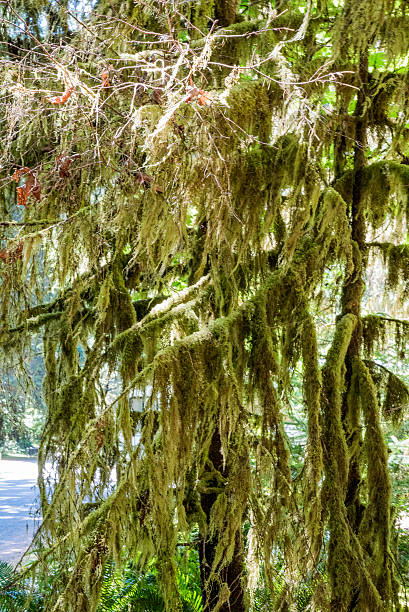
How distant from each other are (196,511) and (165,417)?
1.79m

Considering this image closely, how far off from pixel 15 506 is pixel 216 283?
14422 millimetres

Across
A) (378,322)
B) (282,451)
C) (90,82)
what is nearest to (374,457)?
(282,451)

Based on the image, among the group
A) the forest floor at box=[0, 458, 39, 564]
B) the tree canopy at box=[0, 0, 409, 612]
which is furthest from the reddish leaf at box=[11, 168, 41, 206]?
the forest floor at box=[0, 458, 39, 564]

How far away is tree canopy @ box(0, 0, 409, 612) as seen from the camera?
2.14 meters

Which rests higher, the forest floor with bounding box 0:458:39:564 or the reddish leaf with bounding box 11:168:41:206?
the reddish leaf with bounding box 11:168:41:206

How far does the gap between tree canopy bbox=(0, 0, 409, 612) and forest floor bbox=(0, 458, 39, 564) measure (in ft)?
19.2

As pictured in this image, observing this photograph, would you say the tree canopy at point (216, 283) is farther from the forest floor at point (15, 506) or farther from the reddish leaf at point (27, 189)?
the forest floor at point (15, 506)

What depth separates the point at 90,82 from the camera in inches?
120

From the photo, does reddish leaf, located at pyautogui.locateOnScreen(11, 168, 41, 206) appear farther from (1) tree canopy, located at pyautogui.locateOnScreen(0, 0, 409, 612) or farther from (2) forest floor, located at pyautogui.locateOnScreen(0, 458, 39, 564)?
(2) forest floor, located at pyautogui.locateOnScreen(0, 458, 39, 564)

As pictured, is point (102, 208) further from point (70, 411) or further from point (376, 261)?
point (376, 261)

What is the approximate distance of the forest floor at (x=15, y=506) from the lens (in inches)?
458

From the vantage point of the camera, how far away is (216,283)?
2750 millimetres

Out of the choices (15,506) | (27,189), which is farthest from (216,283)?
(15,506)

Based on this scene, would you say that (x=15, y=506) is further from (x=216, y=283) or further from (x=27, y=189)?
(x=27, y=189)
